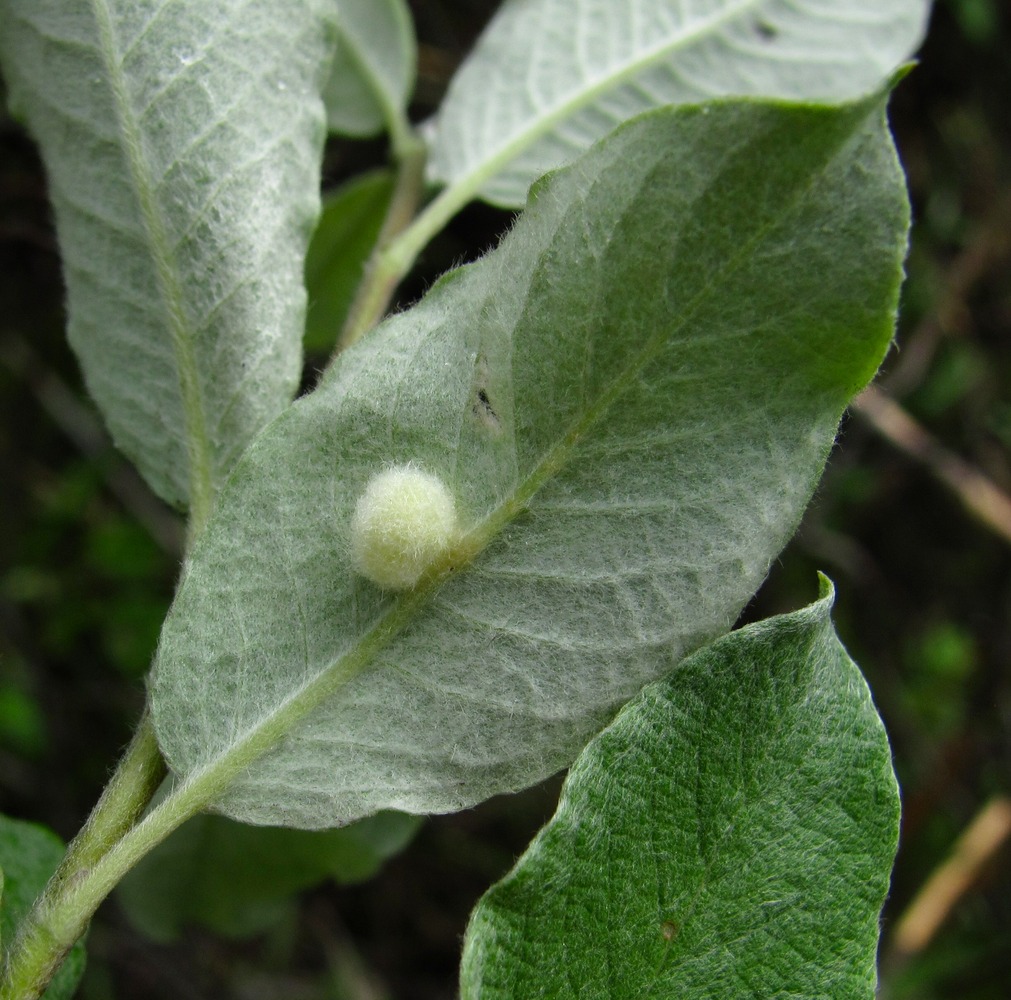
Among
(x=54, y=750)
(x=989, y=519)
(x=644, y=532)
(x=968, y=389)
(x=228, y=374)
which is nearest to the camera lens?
(x=644, y=532)

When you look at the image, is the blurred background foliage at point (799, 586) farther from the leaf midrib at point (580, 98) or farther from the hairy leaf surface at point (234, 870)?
the leaf midrib at point (580, 98)

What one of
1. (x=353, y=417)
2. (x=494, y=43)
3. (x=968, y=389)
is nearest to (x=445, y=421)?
(x=353, y=417)

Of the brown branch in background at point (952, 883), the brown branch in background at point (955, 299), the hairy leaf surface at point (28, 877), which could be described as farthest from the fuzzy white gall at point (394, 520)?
the brown branch in background at point (955, 299)

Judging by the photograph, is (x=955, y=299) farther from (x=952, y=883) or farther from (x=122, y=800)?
(x=122, y=800)

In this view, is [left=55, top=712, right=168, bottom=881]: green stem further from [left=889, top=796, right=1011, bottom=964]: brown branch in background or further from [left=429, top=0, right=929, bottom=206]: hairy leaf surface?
[left=889, top=796, right=1011, bottom=964]: brown branch in background

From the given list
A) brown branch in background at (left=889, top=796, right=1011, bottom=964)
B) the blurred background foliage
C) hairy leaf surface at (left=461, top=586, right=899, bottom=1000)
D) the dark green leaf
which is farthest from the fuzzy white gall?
brown branch in background at (left=889, top=796, right=1011, bottom=964)

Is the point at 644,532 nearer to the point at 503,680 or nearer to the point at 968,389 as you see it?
the point at 503,680
